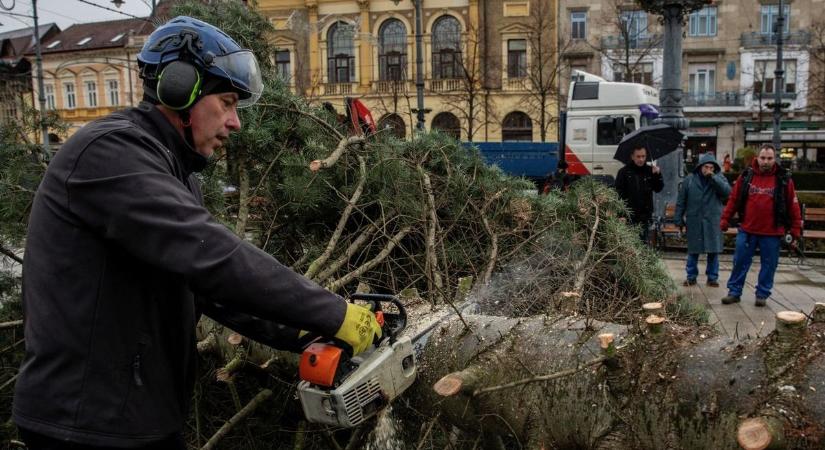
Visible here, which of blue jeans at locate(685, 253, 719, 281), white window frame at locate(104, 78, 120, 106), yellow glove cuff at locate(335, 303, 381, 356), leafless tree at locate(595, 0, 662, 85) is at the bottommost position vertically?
blue jeans at locate(685, 253, 719, 281)

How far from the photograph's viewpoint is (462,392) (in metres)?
2.25

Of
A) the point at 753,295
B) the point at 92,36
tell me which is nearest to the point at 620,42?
the point at 753,295

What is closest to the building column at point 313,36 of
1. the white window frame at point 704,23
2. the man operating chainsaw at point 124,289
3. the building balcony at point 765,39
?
the white window frame at point 704,23

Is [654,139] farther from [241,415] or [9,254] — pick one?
[9,254]

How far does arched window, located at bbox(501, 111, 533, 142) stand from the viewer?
30859 millimetres

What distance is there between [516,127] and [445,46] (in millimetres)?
5388

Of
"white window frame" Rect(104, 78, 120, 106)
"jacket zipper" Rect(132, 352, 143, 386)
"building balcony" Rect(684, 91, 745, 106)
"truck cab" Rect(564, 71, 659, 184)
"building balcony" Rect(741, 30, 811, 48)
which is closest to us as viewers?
"jacket zipper" Rect(132, 352, 143, 386)

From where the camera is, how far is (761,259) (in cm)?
651

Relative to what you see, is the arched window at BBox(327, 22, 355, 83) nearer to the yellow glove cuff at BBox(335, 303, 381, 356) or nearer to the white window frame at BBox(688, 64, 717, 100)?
the white window frame at BBox(688, 64, 717, 100)

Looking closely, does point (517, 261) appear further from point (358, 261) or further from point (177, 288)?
A: point (177, 288)

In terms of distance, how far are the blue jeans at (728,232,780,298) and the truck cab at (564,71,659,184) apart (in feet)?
29.3

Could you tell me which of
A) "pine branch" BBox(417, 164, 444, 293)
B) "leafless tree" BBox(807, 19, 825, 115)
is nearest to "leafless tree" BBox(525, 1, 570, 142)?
"leafless tree" BBox(807, 19, 825, 115)

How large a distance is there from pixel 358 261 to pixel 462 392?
2014mm

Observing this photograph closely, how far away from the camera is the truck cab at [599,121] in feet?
51.2
